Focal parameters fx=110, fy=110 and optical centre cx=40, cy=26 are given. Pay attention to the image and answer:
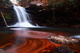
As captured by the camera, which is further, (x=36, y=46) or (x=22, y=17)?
(x=22, y=17)

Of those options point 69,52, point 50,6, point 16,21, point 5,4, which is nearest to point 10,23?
point 16,21

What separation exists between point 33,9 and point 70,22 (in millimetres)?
3616

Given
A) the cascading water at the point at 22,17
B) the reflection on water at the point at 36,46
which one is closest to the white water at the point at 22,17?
the cascading water at the point at 22,17

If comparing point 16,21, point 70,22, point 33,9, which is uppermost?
point 33,9

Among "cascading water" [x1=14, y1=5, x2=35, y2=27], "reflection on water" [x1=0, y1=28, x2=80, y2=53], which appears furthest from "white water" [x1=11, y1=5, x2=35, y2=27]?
"reflection on water" [x1=0, y1=28, x2=80, y2=53]

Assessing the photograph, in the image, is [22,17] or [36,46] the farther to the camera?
[22,17]

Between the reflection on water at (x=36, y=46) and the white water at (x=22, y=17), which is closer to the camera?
the reflection on water at (x=36, y=46)

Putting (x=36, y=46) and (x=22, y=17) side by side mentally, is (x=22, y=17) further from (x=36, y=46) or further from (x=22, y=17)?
(x=36, y=46)

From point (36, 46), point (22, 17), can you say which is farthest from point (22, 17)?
point (36, 46)

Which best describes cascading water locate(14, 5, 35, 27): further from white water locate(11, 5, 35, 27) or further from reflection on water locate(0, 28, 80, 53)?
reflection on water locate(0, 28, 80, 53)

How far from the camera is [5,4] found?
10.3 meters

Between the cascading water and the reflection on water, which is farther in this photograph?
the cascading water

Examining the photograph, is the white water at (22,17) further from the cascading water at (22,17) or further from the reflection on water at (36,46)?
the reflection on water at (36,46)

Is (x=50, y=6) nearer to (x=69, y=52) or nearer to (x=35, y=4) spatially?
(x=35, y=4)
